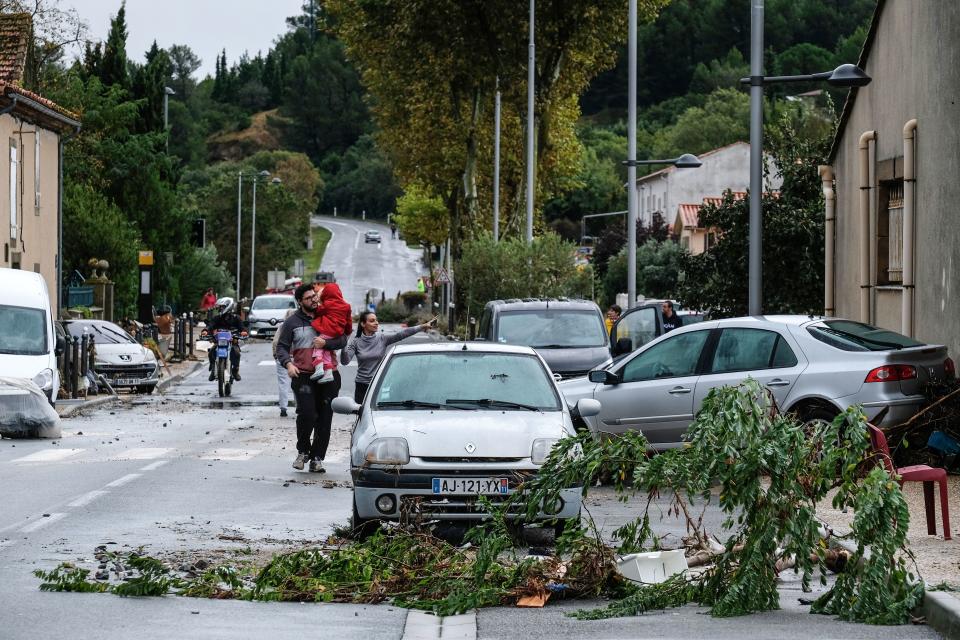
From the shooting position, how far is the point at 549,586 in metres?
8.97

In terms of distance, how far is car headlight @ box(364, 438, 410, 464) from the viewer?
34.9ft

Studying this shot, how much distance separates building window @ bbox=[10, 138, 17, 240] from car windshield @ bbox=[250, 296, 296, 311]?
25.0 metres

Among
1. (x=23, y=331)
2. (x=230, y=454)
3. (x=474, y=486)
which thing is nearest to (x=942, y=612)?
(x=474, y=486)

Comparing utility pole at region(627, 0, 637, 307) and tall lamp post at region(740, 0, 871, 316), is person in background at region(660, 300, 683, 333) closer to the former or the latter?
utility pole at region(627, 0, 637, 307)

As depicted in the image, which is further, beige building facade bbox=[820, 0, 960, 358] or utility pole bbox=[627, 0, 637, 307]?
utility pole bbox=[627, 0, 637, 307]

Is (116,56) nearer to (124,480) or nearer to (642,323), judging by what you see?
(642,323)

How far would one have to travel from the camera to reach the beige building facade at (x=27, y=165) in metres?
36.2

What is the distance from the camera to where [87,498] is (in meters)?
13.4

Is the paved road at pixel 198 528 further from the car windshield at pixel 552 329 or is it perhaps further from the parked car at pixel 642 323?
the parked car at pixel 642 323

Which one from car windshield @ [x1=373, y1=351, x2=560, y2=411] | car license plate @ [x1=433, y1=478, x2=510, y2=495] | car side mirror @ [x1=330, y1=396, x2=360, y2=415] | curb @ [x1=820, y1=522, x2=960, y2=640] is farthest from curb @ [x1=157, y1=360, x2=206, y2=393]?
curb @ [x1=820, y1=522, x2=960, y2=640]

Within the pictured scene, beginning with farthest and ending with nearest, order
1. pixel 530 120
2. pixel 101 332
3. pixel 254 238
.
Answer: pixel 254 238 → pixel 530 120 → pixel 101 332

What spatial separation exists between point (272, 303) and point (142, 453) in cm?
4482

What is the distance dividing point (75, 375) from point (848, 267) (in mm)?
13792

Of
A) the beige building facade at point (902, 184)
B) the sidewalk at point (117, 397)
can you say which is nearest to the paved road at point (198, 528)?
Result: the sidewalk at point (117, 397)
